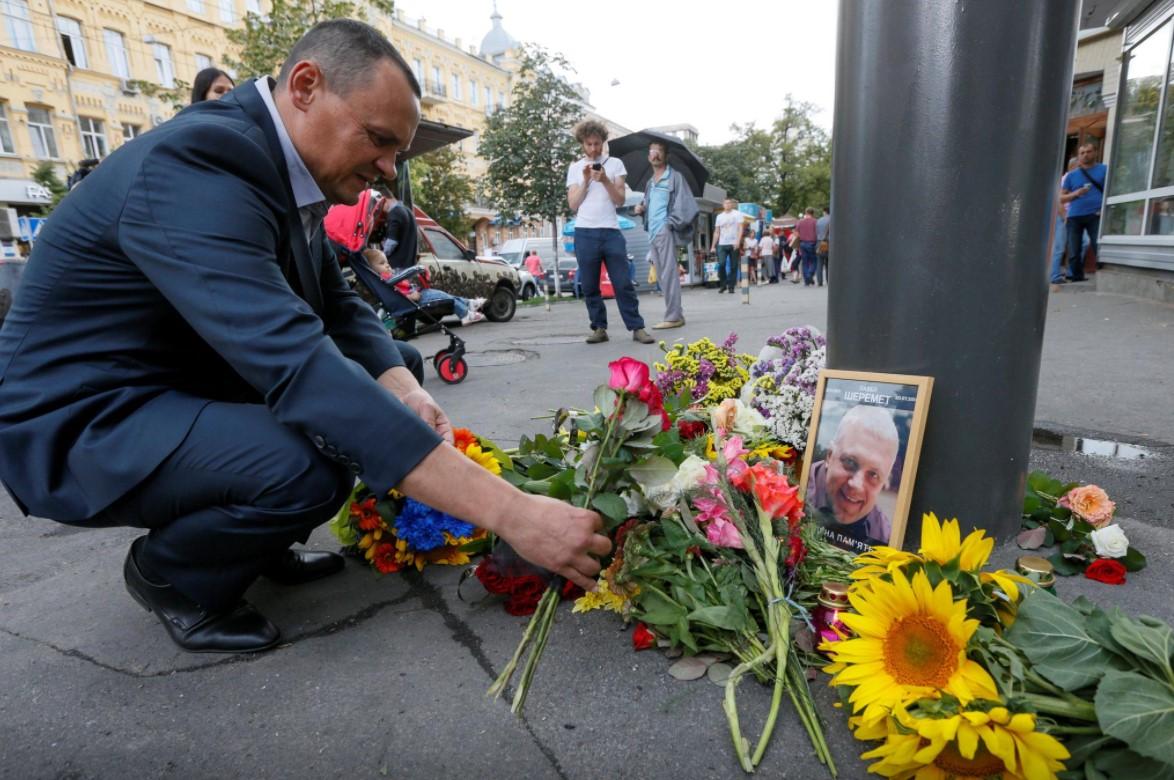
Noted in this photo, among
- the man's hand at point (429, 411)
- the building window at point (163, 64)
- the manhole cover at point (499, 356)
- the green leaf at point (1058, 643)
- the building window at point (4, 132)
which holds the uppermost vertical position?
the building window at point (163, 64)

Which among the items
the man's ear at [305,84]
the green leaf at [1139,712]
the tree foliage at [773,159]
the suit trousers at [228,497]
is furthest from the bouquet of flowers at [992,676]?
the tree foliage at [773,159]

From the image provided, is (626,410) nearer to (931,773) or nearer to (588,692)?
(588,692)

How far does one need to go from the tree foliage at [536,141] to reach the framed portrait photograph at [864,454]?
19847mm

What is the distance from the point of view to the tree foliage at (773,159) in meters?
44.8

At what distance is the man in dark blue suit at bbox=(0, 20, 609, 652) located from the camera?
145cm

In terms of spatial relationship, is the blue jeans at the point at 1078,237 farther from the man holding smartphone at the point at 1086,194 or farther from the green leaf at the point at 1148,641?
Answer: the green leaf at the point at 1148,641

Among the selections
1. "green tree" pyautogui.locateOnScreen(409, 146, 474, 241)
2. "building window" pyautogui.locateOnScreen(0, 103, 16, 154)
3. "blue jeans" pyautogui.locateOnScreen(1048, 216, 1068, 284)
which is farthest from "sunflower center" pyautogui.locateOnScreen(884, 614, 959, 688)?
"building window" pyautogui.locateOnScreen(0, 103, 16, 154)

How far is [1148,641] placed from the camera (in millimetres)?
1157

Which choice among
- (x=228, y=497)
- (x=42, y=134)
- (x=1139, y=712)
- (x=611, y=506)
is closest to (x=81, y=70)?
(x=42, y=134)

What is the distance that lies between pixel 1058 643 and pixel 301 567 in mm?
2071

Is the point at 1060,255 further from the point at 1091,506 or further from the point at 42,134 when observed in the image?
the point at 42,134

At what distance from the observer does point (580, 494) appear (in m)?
1.83

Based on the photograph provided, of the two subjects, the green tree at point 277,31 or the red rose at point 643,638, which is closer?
the red rose at point 643,638

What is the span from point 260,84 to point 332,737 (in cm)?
168
